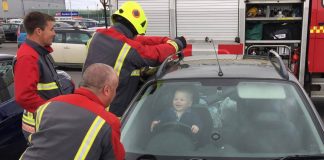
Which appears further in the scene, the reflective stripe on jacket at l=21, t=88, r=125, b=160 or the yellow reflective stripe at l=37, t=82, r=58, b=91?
the yellow reflective stripe at l=37, t=82, r=58, b=91

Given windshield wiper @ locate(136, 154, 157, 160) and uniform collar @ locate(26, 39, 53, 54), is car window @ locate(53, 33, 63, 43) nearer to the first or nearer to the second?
uniform collar @ locate(26, 39, 53, 54)

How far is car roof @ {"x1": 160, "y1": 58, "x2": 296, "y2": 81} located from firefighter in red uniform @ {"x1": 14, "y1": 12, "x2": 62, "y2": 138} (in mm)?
883

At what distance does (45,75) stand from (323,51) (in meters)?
5.04

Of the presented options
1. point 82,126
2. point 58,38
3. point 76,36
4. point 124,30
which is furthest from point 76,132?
point 58,38

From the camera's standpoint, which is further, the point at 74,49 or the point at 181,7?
the point at 74,49

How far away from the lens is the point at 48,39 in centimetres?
328

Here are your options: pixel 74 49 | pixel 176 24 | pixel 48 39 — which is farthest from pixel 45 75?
pixel 74 49

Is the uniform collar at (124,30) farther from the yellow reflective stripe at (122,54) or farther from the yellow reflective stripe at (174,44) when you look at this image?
the yellow reflective stripe at (174,44)

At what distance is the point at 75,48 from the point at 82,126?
1216 cm

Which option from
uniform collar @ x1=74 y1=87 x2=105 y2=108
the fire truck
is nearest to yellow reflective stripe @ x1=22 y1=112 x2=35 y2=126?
uniform collar @ x1=74 y1=87 x2=105 y2=108

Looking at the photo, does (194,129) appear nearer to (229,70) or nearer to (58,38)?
(229,70)

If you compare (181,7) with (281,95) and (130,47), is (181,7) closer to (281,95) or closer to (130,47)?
(130,47)

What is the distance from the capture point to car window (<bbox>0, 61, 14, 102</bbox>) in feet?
13.9

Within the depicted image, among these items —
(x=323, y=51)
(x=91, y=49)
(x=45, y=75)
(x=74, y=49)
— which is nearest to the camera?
(x=45, y=75)
